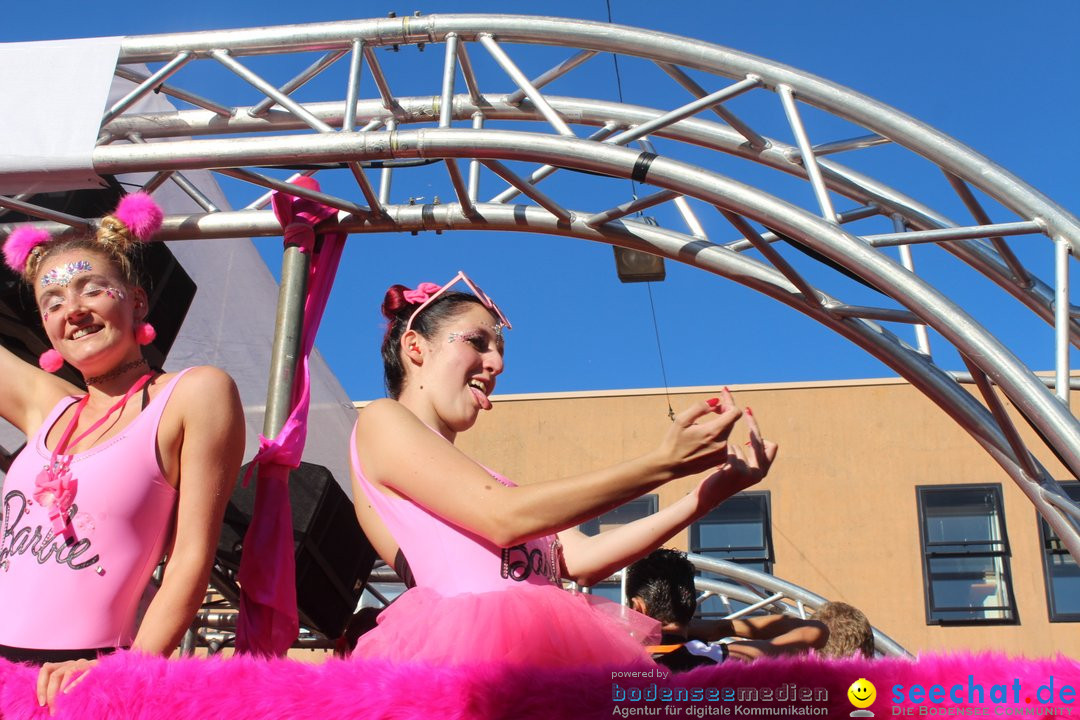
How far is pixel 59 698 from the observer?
142 cm

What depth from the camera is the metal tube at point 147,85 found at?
12.3 ft

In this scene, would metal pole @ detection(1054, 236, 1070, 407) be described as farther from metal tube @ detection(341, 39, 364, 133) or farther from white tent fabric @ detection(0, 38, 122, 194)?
white tent fabric @ detection(0, 38, 122, 194)

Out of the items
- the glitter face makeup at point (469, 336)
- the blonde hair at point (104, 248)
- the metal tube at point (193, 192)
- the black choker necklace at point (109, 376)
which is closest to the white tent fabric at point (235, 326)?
the metal tube at point (193, 192)

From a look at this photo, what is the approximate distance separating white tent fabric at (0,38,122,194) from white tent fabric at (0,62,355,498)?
84 cm

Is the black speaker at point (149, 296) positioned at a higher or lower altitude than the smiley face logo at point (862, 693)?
higher

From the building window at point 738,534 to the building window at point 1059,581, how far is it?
302 centimetres

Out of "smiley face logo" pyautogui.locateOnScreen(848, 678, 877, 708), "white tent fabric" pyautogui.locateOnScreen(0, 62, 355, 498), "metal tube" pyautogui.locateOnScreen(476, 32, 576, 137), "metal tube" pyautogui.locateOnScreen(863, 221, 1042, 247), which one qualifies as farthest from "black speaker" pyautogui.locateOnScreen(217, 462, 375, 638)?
"smiley face logo" pyautogui.locateOnScreen(848, 678, 877, 708)

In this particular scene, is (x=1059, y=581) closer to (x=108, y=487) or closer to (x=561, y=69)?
(x=561, y=69)

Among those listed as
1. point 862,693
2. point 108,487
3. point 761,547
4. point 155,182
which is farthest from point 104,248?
point 761,547

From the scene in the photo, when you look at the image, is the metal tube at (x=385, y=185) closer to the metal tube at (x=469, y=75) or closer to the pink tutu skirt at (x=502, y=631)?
the metal tube at (x=469, y=75)

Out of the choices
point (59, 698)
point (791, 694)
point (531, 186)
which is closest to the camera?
point (791, 694)

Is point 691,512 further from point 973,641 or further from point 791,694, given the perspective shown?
point 973,641

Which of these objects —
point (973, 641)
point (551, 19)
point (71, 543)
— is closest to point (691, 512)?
point (71, 543)

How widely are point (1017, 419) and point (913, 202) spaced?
872 cm
